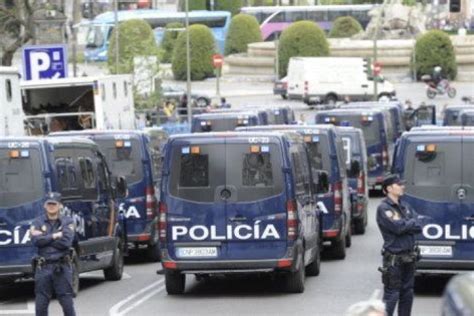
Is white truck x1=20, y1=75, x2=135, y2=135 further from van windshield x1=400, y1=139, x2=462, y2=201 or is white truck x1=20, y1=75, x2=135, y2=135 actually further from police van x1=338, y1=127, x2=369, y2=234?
van windshield x1=400, y1=139, x2=462, y2=201

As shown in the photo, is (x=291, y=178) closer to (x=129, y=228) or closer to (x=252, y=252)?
(x=252, y=252)

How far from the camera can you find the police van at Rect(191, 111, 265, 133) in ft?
111

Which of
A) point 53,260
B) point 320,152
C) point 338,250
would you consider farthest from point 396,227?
point 320,152

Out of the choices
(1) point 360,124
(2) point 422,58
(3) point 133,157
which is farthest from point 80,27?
(3) point 133,157

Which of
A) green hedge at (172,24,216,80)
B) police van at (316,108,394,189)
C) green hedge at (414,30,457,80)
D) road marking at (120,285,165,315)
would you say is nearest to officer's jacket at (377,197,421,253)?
road marking at (120,285,165,315)

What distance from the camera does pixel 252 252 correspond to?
1958 centimetres

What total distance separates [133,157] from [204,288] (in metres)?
4.40

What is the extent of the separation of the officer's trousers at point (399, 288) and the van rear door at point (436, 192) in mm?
3714

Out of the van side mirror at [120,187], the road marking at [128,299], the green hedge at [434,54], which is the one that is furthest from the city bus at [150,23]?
the road marking at [128,299]

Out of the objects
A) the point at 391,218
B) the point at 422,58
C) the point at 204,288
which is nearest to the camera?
the point at 391,218

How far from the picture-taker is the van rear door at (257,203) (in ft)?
64.1

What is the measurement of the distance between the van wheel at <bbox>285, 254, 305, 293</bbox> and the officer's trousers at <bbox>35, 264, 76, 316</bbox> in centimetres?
478

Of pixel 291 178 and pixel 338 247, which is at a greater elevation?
pixel 291 178

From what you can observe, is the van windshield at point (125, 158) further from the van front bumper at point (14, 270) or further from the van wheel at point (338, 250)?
the van front bumper at point (14, 270)
